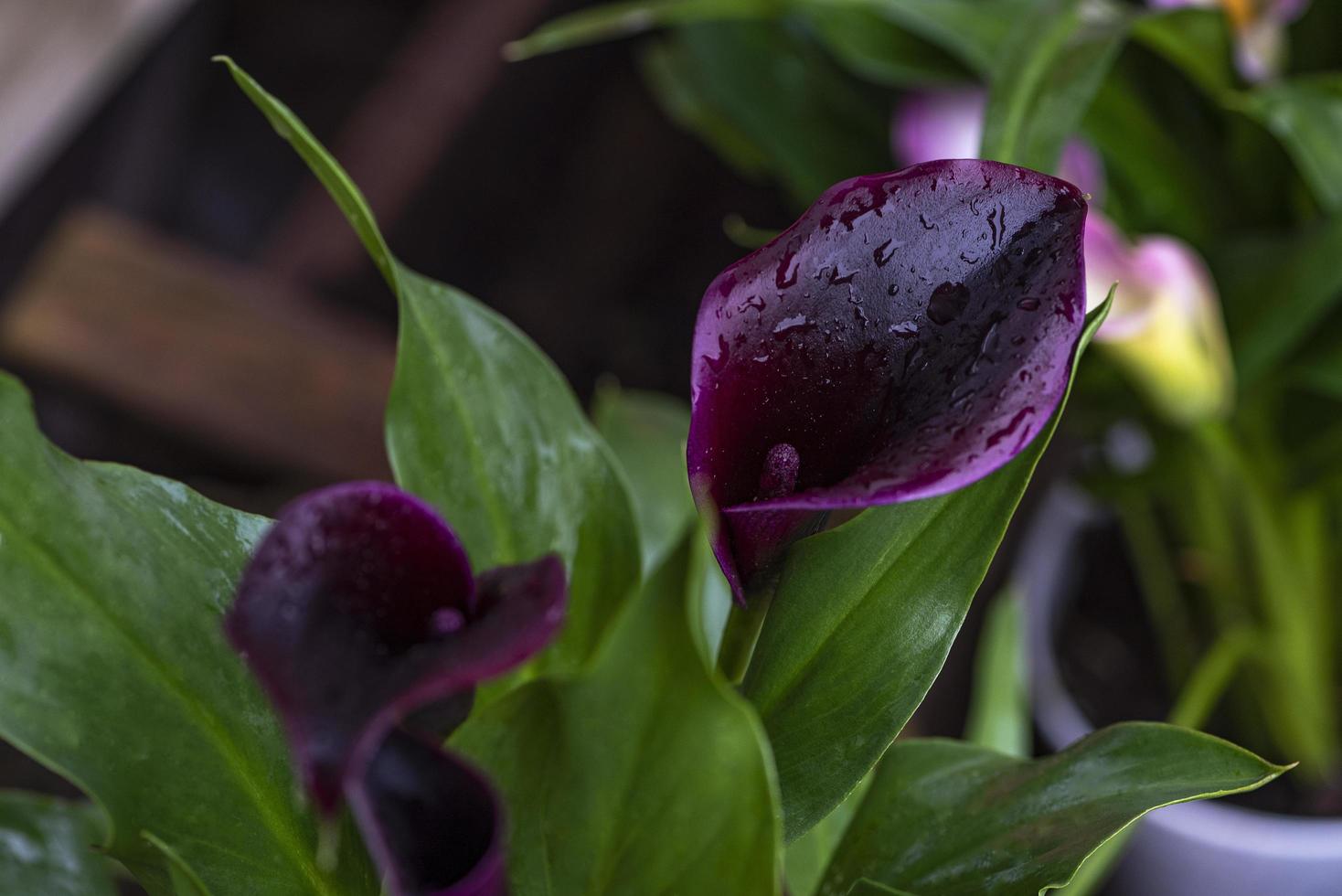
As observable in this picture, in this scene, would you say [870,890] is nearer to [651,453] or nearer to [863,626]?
[863,626]

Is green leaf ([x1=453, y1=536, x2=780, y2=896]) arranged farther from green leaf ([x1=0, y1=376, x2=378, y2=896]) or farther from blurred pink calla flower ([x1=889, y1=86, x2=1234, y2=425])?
blurred pink calla flower ([x1=889, y1=86, x2=1234, y2=425])

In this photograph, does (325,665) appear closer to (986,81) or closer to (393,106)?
(986,81)

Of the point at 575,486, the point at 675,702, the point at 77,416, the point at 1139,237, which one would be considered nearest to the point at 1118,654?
the point at 1139,237

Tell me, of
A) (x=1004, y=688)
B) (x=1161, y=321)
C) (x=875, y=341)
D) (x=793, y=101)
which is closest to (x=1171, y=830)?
(x=1004, y=688)

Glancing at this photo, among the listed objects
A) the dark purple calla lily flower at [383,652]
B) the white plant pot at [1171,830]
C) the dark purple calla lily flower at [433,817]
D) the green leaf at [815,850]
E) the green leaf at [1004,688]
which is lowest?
the white plant pot at [1171,830]

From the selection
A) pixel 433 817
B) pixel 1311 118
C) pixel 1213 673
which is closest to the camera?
pixel 433 817

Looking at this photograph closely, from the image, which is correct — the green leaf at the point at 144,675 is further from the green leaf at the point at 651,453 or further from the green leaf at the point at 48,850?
the green leaf at the point at 651,453

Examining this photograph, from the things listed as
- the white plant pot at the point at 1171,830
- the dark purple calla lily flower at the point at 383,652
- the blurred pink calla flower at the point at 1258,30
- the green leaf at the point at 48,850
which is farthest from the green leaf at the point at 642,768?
the white plant pot at the point at 1171,830
